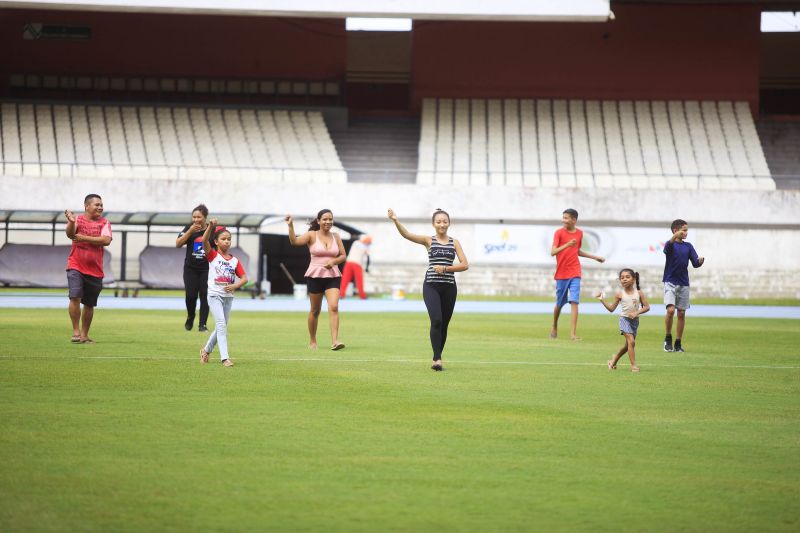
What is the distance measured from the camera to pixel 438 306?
13.0 metres

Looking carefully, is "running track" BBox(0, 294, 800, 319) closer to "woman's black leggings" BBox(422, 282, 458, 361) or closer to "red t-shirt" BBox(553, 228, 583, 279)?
"red t-shirt" BBox(553, 228, 583, 279)

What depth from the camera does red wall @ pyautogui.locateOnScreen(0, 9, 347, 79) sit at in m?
48.2

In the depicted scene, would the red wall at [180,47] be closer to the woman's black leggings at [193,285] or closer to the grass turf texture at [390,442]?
the woman's black leggings at [193,285]

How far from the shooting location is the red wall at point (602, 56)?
4853cm

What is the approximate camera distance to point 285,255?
40.0m

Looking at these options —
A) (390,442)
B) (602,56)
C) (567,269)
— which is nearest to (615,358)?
(390,442)

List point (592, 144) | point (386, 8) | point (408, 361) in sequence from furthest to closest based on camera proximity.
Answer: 1. point (592, 144)
2. point (386, 8)
3. point (408, 361)

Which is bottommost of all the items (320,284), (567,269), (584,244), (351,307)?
(351,307)

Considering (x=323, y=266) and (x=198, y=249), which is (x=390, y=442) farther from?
(x=198, y=249)

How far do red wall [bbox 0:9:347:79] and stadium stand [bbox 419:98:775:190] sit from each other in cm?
558

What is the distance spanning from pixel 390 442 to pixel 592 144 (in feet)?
133

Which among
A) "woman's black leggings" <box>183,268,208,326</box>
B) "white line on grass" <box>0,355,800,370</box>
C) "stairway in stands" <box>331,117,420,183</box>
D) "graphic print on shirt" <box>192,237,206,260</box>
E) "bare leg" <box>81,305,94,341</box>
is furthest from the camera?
"stairway in stands" <box>331,117,420,183</box>

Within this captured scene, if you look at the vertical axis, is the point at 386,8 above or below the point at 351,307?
above

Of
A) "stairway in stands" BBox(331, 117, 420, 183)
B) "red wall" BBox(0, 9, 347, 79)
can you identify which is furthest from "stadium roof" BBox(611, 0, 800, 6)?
"red wall" BBox(0, 9, 347, 79)
